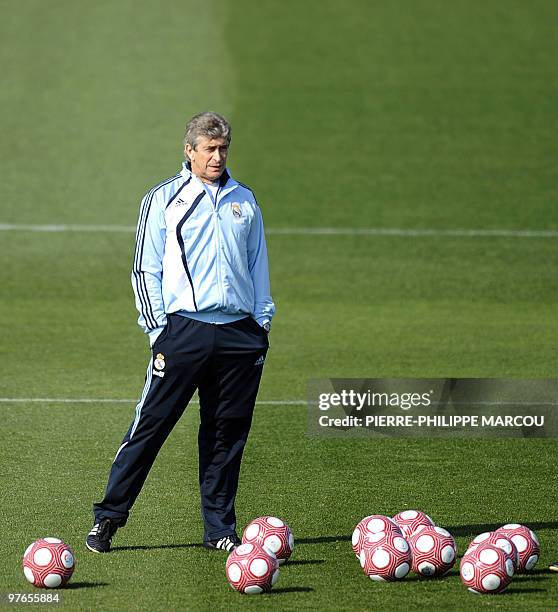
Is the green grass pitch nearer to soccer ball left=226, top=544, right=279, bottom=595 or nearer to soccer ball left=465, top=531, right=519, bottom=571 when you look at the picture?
soccer ball left=226, top=544, right=279, bottom=595

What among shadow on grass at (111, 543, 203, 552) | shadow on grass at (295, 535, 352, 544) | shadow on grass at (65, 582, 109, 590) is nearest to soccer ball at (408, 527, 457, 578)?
shadow on grass at (295, 535, 352, 544)

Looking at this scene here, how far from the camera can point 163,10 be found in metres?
28.8

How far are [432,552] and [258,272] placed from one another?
1.93m

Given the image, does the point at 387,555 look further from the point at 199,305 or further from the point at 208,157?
the point at 208,157

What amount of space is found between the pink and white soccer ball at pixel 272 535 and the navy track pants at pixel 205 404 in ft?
1.57

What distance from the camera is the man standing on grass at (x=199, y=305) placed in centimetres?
765

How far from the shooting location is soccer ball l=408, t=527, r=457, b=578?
7469 millimetres

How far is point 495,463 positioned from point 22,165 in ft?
45.6

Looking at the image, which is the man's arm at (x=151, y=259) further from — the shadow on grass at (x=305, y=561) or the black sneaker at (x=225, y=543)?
the shadow on grass at (x=305, y=561)

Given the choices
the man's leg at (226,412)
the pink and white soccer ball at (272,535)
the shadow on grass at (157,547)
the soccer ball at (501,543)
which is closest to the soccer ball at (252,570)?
the pink and white soccer ball at (272,535)

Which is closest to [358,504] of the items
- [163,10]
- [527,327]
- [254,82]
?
[527,327]

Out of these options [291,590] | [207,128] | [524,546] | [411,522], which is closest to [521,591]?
[524,546]

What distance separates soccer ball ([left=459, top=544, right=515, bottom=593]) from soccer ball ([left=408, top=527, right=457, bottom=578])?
19 cm

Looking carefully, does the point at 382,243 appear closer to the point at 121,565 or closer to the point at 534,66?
the point at 534,66
